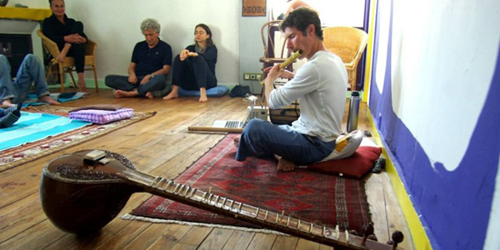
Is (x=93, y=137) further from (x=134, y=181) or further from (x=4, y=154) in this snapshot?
(x=134, y=181)

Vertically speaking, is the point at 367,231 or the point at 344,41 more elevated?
the point at 344,41

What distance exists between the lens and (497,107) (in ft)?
2.66

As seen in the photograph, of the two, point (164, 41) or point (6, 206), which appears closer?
point (6, 206)

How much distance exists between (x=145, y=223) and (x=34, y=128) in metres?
2.08

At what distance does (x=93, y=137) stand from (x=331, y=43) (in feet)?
9.52

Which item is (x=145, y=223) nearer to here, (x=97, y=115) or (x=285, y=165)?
(x=285, y=165)

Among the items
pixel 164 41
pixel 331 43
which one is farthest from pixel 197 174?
pixel 164 41

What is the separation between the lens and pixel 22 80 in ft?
13.1

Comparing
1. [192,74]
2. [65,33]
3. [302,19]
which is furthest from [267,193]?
[65,33]

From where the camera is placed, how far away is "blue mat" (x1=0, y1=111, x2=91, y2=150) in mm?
2753

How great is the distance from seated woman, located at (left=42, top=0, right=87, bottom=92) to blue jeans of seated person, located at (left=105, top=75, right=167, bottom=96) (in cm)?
69

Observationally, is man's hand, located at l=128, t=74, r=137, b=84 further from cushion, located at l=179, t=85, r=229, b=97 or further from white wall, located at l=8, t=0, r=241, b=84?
white wall, located at l=8, t=0, r=241, b=84

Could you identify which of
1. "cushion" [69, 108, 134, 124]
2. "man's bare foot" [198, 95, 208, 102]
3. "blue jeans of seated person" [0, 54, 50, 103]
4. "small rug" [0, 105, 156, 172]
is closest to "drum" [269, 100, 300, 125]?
"small rug" [0, 105, 156, 172]

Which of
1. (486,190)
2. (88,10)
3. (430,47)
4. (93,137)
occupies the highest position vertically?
(88,10)
